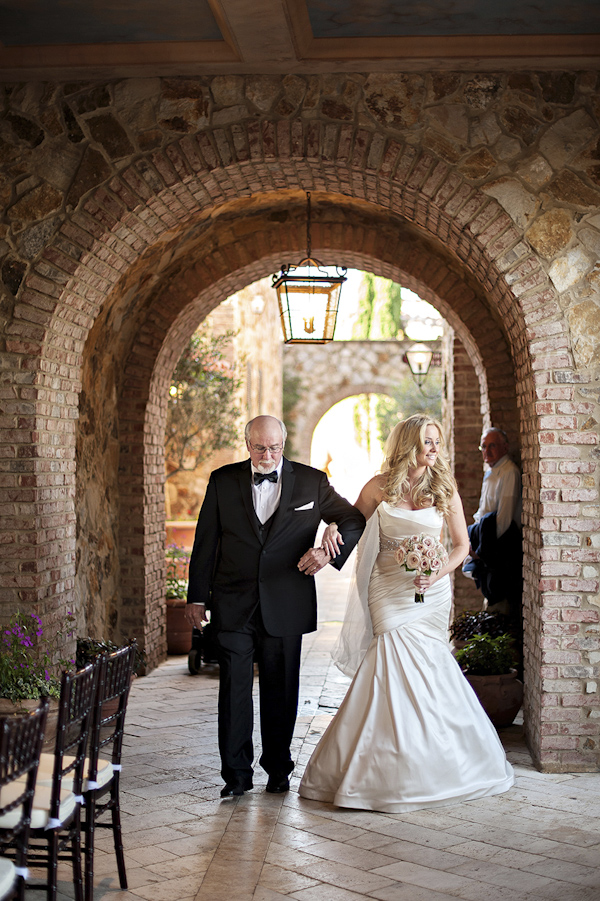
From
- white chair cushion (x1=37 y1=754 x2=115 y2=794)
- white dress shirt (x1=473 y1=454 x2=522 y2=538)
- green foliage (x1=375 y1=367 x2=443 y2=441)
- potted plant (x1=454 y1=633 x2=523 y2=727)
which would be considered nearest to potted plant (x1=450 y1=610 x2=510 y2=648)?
potted plant (x1=454 y1=633 x2=523 y2=727)

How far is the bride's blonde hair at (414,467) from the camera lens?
15.6 ft

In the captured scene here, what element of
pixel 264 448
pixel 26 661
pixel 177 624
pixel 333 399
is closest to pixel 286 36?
pixel 264 448

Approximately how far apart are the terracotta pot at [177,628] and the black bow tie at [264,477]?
14.6 feet

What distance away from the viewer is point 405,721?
446 cm

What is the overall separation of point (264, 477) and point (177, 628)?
4.60m

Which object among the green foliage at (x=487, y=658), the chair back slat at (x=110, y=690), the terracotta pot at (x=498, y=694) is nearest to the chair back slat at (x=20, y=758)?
the chair back slat at (x=110, y=690)

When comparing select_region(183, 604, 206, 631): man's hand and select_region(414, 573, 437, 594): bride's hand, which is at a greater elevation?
select_region(414, 573, 437, 594): bride's hand

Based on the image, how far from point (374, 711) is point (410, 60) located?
3.39m

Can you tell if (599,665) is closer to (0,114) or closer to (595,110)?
(595,110)

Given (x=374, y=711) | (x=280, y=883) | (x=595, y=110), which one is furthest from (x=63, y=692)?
(x=595, y=110)

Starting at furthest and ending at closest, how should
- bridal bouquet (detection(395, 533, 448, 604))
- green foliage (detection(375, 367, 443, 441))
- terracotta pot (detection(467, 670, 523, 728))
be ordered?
green foliage (detection(375, 367, 443, 441)) → terracotta pot (detection(467, 670, 523, 728)) → bridal bouquet (detection(395, 533, 448, 604))

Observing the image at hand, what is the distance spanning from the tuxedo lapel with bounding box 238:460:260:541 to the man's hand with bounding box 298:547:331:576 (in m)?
0.29

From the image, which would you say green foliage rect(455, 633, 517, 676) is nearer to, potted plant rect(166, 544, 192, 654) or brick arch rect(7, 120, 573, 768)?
brick arch rect(7, 120, 573, 768)

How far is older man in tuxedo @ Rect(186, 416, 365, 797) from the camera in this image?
181 inches
